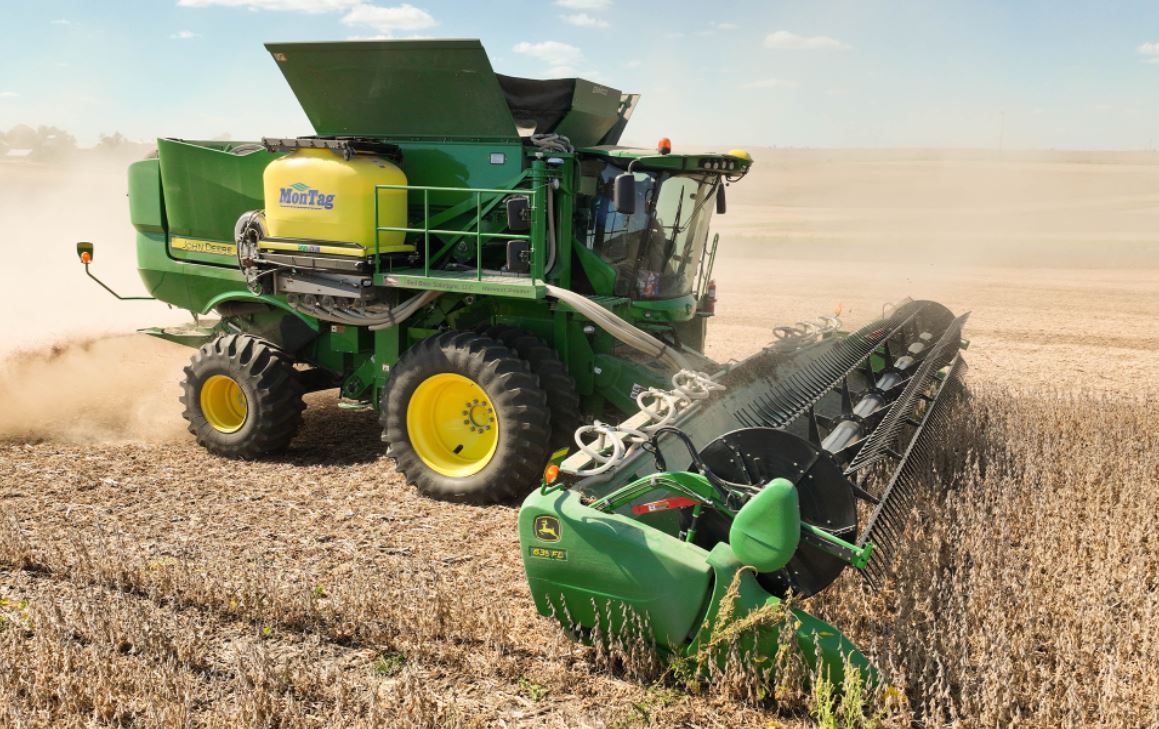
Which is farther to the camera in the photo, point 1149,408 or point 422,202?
point 1149,408

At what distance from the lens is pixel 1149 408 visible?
22.7 ft

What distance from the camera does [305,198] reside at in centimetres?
582

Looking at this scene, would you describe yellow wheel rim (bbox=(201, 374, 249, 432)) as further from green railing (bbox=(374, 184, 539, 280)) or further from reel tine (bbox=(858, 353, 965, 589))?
reel tine (bbox=(858, 353, 965, 589))

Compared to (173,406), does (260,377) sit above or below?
above

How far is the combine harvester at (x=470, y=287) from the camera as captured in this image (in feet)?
17.5

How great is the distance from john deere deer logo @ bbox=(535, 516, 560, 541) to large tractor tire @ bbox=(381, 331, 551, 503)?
1929 mm

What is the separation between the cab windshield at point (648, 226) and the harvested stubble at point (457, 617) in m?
1.91

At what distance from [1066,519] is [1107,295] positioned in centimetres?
1273

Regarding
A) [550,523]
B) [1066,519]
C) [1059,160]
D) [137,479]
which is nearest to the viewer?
[550,523]

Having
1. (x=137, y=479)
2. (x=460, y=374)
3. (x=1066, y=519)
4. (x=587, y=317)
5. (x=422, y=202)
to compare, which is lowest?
(x=137, y=479)

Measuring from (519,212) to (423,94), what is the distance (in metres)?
1.08

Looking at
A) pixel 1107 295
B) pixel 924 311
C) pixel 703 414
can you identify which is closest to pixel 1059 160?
pixel 1107 295

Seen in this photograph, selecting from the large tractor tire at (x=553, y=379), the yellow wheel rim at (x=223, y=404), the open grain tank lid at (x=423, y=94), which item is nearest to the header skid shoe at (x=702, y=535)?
the large tractor tire at (x=553, y=379)

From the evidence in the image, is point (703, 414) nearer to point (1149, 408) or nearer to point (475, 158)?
point (475, 158)
